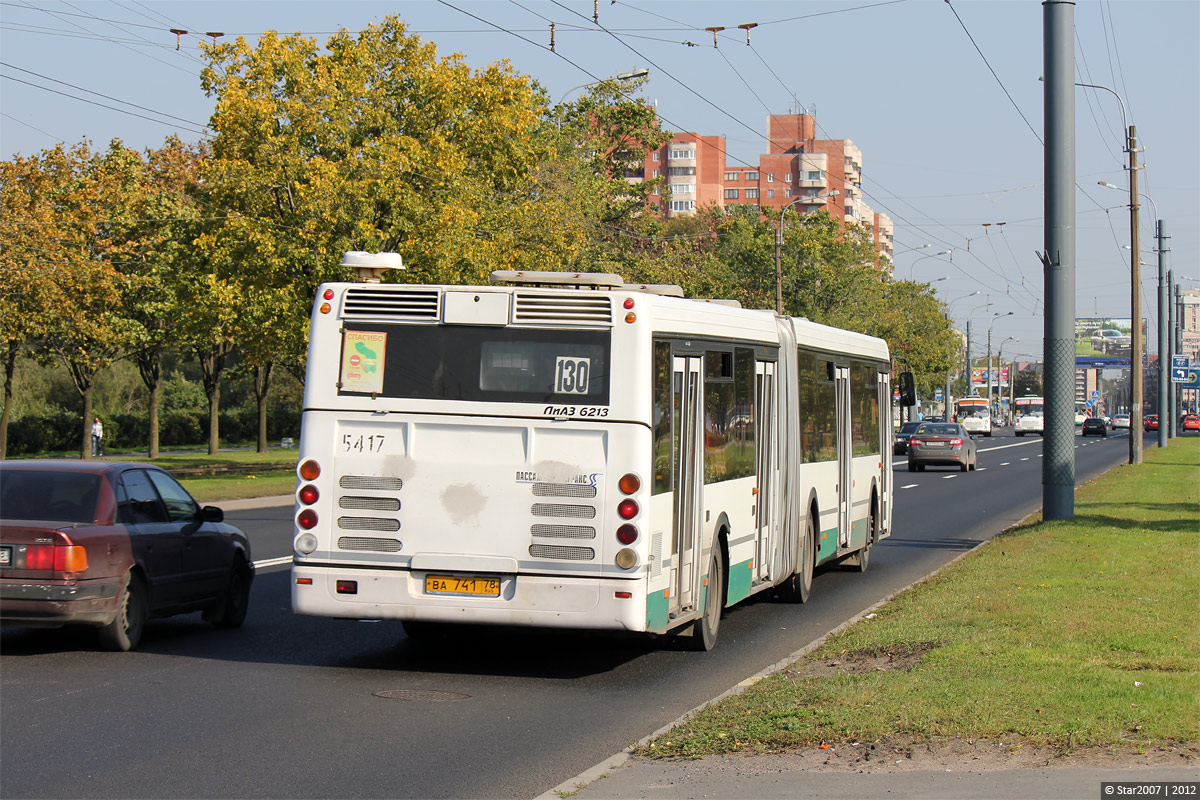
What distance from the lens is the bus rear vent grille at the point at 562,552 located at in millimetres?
9703

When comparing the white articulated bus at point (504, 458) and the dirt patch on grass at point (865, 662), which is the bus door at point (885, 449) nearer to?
the white articulated bus at point (504, 458)

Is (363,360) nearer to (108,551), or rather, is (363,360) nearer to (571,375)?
(571,375)

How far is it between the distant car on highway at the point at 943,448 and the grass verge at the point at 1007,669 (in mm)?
30200

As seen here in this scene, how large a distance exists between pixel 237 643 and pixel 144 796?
16.4 ft

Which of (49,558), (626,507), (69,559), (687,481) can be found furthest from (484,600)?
(49,558)

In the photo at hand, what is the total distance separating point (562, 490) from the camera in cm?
980

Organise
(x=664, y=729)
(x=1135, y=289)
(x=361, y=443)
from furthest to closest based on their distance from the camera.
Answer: (x=1135, y=289)
(x=361, y=443)
(x=664, y=729)

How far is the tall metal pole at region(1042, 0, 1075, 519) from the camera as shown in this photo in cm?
1936

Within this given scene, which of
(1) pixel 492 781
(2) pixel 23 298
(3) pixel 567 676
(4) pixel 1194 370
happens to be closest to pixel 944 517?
(3) pixel 567 676

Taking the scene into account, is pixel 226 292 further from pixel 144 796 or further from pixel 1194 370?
pixel 1194 370

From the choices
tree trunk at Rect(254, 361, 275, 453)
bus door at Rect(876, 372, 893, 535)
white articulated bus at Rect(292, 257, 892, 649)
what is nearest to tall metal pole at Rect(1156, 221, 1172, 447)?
tree trunk at Rect(254, 361, 275, 453)

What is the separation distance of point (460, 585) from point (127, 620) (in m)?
2.82

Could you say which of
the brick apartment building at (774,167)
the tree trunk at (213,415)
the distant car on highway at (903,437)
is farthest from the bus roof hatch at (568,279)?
the brick apartment building at (774,167)

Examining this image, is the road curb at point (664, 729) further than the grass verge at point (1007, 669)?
No
